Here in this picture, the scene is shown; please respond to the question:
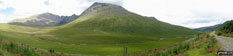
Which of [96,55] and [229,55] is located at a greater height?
[229,55]

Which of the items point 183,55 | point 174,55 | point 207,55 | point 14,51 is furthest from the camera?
point 174,55

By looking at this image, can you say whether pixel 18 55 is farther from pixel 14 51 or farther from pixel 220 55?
pixel 220 55

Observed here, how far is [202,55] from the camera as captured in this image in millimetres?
24266

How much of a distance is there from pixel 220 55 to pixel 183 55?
25.1ft

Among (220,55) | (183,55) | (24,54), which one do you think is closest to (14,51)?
(24,54)

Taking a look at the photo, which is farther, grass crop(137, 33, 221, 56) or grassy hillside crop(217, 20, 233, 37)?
grassy hillside crop(217, 20, 233, 37)

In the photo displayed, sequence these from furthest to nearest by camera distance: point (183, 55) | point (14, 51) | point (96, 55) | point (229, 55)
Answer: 1. point (96, 55)
2. point (183, 55)
3. point (14, 51)
4. point (229, 55)

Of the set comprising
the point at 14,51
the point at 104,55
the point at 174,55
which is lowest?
the point at 104,55

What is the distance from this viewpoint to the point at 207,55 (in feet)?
77.0

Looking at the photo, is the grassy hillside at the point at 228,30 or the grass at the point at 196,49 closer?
the grass at the point at 196,49

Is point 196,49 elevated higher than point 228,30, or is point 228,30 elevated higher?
point 228,30

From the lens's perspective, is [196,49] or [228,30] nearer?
[196,49]

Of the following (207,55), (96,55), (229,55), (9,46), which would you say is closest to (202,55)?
(207,55)

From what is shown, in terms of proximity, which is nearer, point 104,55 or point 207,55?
point 207,55
